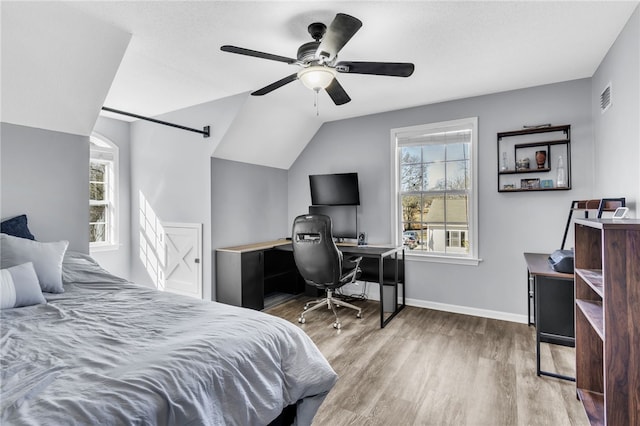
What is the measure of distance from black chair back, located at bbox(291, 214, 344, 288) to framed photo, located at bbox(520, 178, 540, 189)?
6.95ft

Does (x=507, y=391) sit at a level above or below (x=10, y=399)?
below

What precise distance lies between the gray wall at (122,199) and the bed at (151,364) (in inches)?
116

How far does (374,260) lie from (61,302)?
3.36 m

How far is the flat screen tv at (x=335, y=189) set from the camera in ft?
14.4

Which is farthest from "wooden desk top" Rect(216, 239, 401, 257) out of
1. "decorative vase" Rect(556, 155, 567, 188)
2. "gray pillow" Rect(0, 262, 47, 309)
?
"gray pillow" Rect(0, 262, 47, 309)

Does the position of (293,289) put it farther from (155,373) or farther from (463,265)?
(155,373)

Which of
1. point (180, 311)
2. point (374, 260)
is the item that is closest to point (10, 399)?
point (180, 311)

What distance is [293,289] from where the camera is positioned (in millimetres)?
4746

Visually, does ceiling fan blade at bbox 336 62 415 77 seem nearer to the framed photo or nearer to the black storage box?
the black storage box

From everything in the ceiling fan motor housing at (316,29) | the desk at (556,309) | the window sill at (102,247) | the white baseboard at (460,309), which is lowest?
the white baseboard at (460,309)

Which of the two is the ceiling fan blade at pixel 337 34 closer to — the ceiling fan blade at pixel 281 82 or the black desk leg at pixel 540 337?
the ceiling fan blade at pixel 281 82

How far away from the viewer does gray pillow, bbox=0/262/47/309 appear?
1747 millimetres

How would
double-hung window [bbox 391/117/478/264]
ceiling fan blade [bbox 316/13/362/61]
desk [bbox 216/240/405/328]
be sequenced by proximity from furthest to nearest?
double-hung window [bbox 391/117/478/264]
desk [bbox 216/240/405/328]
ceiling fan blade [bbox 316/13/362/61]

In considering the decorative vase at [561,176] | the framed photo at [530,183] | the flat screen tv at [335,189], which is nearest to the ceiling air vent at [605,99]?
the decorative vase at [561,176]
